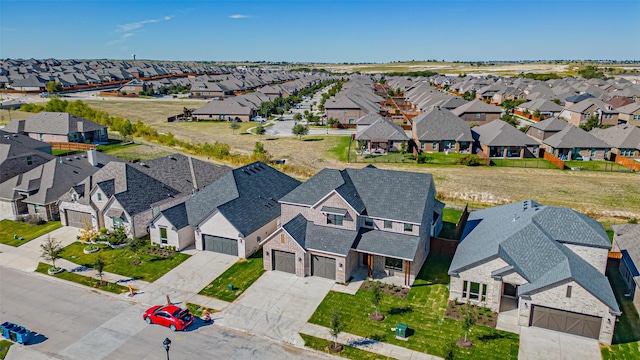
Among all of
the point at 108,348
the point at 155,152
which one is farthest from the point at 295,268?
the point at 155,152

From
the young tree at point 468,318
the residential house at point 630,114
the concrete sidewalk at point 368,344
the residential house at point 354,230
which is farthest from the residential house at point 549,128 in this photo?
the concrete sidewalk at point 368,344

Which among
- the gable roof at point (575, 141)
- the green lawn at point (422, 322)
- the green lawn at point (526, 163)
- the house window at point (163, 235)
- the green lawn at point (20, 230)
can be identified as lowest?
the green lawn at point (422, 322)

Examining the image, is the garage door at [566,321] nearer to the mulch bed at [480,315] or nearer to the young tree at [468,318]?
the mulch bed at [480,315]

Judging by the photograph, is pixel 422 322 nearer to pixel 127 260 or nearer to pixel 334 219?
pixel 334 219

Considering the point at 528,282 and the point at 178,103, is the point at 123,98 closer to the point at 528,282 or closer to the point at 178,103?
the point at 178,103

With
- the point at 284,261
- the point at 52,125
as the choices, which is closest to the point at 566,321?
the point at 284,261

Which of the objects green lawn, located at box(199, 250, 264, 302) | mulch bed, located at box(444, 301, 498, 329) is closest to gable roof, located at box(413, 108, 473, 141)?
green lawn, located at box(199, 250, 264, 302)
